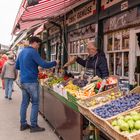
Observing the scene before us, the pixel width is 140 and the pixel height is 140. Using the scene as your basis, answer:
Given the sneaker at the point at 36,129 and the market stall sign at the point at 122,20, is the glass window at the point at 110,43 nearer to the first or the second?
the market stall sign at the point at 122,20

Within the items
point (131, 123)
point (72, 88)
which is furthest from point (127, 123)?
point (72, 88)

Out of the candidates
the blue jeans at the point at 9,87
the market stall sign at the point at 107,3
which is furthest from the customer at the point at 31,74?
the blue jeans at the point at 9,87

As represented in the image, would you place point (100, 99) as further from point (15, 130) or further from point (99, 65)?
point (15, 130)

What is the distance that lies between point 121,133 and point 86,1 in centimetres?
627

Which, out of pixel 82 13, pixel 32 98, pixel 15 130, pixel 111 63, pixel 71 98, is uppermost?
pixel 82 13

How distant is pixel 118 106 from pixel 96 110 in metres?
0.30

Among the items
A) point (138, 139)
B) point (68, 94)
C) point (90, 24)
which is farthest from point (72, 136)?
point (90, 24)

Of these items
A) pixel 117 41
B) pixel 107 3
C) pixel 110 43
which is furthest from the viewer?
pixel 110 43

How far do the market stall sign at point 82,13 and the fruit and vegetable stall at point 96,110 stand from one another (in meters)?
2.67

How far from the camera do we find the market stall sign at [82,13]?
343 inches

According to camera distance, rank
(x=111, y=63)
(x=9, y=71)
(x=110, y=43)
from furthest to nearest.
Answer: (x=9, y=71)
(x=111, y=63)
(x=110, y=43)

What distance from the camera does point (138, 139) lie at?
3264mm

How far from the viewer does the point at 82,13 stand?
9625 millimetres

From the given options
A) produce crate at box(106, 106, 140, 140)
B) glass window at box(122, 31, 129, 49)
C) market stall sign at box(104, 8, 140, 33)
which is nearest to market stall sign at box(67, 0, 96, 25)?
market stall sign at box(104, 8, 140, 33)
